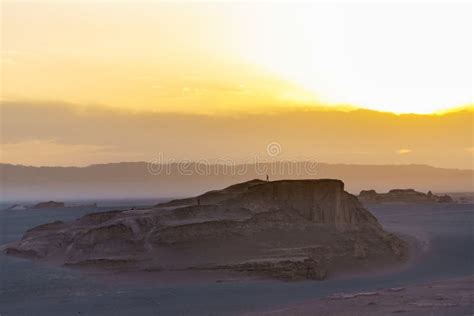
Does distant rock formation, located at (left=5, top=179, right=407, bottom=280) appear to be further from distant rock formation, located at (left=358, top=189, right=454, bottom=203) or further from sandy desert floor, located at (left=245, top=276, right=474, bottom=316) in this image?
distant rock formation, located at (left=358, top=189, right=454, bottom=203)

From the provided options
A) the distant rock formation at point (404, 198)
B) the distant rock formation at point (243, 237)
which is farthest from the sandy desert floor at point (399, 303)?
the distant rock formation at point (404, 198)

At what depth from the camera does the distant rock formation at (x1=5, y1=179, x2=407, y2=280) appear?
37.5m

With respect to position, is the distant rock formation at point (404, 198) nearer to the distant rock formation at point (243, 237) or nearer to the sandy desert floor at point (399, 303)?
the distant rock formation at point (243, 237)

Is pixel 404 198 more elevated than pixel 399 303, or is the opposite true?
pixel 404 198

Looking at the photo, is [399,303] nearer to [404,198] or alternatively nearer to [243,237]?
[243,237]

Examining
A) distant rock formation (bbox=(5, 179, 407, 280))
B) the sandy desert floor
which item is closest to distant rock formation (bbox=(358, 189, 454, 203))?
distant rock formation (bbox=(5, 179, 407, 280))

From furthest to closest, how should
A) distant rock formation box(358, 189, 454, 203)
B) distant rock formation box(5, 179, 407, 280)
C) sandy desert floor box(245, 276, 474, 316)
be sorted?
distant rock formation box(358, 189, 454, 203) → distant rock formation box(5, 179, 407, 280) → sandy desert floor box(245, 276, 474, 316)

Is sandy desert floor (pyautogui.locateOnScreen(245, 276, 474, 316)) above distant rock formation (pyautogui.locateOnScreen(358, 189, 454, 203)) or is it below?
below

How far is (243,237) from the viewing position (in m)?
39.3

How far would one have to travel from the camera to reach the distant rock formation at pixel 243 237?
37.5 metres

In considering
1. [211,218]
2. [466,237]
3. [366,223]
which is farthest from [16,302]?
[466,237]

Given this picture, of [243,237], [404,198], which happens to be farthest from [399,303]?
[404,198]

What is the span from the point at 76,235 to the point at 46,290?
8348 millimetres

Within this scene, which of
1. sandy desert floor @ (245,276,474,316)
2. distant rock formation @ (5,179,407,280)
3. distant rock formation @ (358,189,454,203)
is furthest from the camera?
distant rock formation @ (358,189,454,203)
